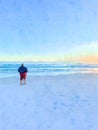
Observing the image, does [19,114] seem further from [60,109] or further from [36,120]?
[60,109]

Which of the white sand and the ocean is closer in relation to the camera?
the white sand

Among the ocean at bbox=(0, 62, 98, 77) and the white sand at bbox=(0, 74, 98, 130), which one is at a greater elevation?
the white sand at bbox=(0, 74, 98, 130)

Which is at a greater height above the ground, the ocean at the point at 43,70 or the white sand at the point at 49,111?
the white sand at the point at 49,111

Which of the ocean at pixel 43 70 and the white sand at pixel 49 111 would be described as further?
the ocean at pixel 43 70

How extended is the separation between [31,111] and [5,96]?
11.3ft

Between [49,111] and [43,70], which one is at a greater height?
[49,111]

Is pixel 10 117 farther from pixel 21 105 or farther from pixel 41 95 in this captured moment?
pixel 41 95

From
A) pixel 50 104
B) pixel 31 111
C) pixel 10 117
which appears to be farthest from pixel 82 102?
pixel 10 117

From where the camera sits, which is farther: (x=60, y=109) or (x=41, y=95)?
(x=41, y=95)

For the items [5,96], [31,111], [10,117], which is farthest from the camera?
[5,96]

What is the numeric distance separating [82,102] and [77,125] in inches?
118

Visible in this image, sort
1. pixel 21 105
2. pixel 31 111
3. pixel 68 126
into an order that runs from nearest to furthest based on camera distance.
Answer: pixel 68 126
pixel 31 111
pixel 21 105

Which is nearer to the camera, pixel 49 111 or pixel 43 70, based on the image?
pixel 49 111

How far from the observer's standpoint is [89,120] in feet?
31.9
